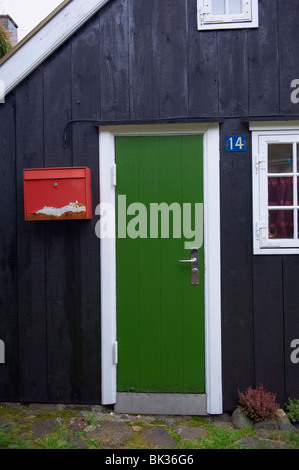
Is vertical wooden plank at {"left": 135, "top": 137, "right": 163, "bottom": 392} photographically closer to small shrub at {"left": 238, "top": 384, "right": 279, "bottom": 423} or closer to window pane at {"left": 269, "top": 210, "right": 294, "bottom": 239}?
small shrub at {"left": 238, "top": 384, "right": 279, "bottom": 423}

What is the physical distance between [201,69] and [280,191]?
4.02ft

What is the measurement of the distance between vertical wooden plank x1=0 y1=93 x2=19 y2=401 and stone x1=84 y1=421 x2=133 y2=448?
0.85m

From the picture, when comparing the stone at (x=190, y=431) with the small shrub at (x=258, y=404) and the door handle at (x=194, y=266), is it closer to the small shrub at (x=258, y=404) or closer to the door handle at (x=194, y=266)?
the small shrub at (x=258, y=404)

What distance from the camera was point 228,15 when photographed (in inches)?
127

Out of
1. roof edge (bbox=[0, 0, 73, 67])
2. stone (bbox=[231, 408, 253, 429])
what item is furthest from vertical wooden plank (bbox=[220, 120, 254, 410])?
roof edge (bbox=[0, 0, 73, 67])

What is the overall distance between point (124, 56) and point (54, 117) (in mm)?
792

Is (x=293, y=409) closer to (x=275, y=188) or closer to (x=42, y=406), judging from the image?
(x=275, y=188)

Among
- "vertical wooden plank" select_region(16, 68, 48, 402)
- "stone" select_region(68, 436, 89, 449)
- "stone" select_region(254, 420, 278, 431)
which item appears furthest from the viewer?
"vertical wooden plank" select_region(16, 68, 48, 402)

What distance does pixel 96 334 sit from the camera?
131 inches

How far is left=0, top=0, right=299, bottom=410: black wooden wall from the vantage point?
3262mm

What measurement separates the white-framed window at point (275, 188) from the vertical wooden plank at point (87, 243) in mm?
1352

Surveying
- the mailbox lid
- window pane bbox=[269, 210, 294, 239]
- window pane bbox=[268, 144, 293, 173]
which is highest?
window pane bbox=[268, 144, 293, 173]

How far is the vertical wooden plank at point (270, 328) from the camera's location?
327 centimetres

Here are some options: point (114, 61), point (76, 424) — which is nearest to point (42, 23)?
point (114, 61)
